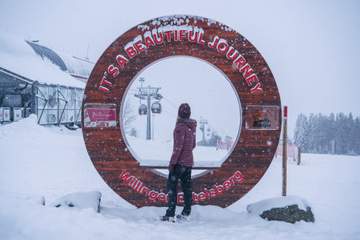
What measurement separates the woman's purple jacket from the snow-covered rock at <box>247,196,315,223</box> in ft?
4.96

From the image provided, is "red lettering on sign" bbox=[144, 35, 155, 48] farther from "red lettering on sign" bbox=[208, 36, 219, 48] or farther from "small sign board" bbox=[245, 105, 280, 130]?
"small sign board" bbox=[245, 105, 280, 130]

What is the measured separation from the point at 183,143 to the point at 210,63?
5.96 ft

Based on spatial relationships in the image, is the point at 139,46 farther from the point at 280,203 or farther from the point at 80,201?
the point at 280,203

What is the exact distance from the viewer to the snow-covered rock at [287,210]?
256 inches

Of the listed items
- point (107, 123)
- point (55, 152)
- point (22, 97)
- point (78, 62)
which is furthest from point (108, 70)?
point (78, 62)

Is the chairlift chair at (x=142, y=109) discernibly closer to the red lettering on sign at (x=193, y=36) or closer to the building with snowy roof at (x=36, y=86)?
the building with snowy roof at (x=36, y=86)

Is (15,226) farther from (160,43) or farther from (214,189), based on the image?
(160,43)

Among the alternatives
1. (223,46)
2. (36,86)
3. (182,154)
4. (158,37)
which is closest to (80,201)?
(182,154)

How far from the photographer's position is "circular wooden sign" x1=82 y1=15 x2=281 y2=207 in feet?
24.5

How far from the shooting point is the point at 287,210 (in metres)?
6.55

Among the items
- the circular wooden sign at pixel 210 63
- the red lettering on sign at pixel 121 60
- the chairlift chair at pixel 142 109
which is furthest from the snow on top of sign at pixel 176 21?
the chairlift chair at pixel 142 109

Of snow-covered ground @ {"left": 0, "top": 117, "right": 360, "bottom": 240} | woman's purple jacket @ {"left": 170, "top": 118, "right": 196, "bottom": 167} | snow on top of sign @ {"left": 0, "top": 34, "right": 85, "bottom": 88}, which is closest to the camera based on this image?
snow-covered ground @ {"left": 0, "top": 117, "right": 360, "bottom": 240}

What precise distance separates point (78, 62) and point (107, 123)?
31.9m

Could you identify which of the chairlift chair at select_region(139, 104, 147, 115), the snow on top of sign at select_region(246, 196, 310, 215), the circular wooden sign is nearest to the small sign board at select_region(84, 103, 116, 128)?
the circular wooden sign
